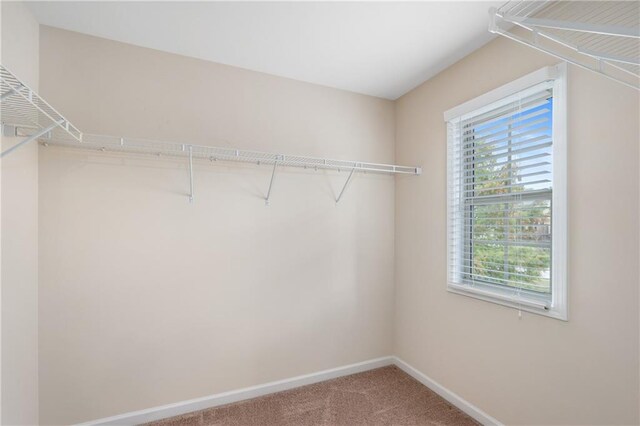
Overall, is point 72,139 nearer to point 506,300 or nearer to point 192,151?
point 192,151

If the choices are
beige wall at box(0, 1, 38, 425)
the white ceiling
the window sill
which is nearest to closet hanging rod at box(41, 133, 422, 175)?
beige wall at box(0, 1, 38, 425)

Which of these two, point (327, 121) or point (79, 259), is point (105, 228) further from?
point (327, 121)

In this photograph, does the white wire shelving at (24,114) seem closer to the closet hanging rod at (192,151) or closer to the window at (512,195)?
the closet hanging rod at (192,151)

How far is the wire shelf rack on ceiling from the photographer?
1244 millimetres

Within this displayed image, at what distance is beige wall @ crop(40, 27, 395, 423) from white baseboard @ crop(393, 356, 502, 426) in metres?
0.24

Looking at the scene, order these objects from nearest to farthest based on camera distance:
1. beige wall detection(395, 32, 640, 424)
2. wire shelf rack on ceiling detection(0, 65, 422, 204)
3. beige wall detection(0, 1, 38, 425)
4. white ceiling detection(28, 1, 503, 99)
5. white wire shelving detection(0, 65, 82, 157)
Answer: white wire shelving detection(0, 65, 82, 157) < wire shelf rack on ceiling detection(0, 65, 422, 204) < beige wall detection(395, 32, 640, 424) < beige wall detection(0, 1, 38, 425) < white ceiling detection(28, 1, 503, 99)

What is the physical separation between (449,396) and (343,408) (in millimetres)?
777

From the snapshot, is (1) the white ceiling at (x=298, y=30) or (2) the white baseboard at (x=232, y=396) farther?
(2) the white baseboard at (x=232, y=396)

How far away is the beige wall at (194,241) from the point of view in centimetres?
187

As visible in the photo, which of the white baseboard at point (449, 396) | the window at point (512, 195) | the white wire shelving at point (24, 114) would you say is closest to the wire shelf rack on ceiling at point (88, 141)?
the white wire shelving at point (24, 114)

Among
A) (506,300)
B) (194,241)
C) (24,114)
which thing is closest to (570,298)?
(506,300)

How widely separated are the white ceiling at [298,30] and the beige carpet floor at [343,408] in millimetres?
2470

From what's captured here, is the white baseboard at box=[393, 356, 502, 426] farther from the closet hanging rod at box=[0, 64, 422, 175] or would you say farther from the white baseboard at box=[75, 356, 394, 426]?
the closet hanging rod at box=[0, 64, 422, 175]

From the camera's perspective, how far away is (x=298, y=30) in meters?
1.88
